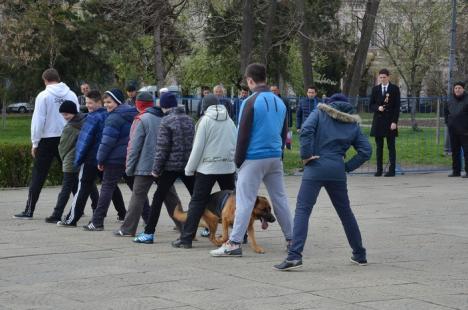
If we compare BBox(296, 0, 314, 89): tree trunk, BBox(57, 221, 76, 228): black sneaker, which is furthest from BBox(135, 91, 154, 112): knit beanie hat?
BBox(296, 0, 314, 89): tree trunk

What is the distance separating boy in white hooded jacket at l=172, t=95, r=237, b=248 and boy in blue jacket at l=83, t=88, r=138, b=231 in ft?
5.39

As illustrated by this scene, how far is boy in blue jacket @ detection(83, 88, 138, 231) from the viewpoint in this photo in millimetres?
11680

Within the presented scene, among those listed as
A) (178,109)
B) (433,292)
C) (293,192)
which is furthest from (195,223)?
(293,192)

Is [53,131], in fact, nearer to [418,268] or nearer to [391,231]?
[391,231]

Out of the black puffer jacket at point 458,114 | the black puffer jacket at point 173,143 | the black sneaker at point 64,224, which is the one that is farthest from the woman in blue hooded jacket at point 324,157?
the black puffer jacket at point 458,114

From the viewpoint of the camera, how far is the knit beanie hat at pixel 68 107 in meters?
12.6

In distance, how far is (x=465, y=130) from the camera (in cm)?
1888

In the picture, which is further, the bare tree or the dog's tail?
the bare tree

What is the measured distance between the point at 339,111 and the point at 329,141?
1.00 feet

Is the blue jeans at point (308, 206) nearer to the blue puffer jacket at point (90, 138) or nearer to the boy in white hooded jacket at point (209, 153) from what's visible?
the boy in white hooded jacket at point (209, 153)

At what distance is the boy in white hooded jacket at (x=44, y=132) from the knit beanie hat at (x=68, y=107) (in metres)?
0.41

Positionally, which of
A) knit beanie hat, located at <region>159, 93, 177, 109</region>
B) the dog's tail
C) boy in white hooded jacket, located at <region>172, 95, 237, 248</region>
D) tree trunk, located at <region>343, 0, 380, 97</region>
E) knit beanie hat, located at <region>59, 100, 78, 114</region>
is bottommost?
the dog's tail

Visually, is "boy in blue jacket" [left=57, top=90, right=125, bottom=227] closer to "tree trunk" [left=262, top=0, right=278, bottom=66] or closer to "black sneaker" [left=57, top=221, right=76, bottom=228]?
"black sneaker" [left=57, top=221, right=76, bottom=228]

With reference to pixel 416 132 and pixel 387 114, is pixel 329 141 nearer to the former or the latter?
pixel 387 114
